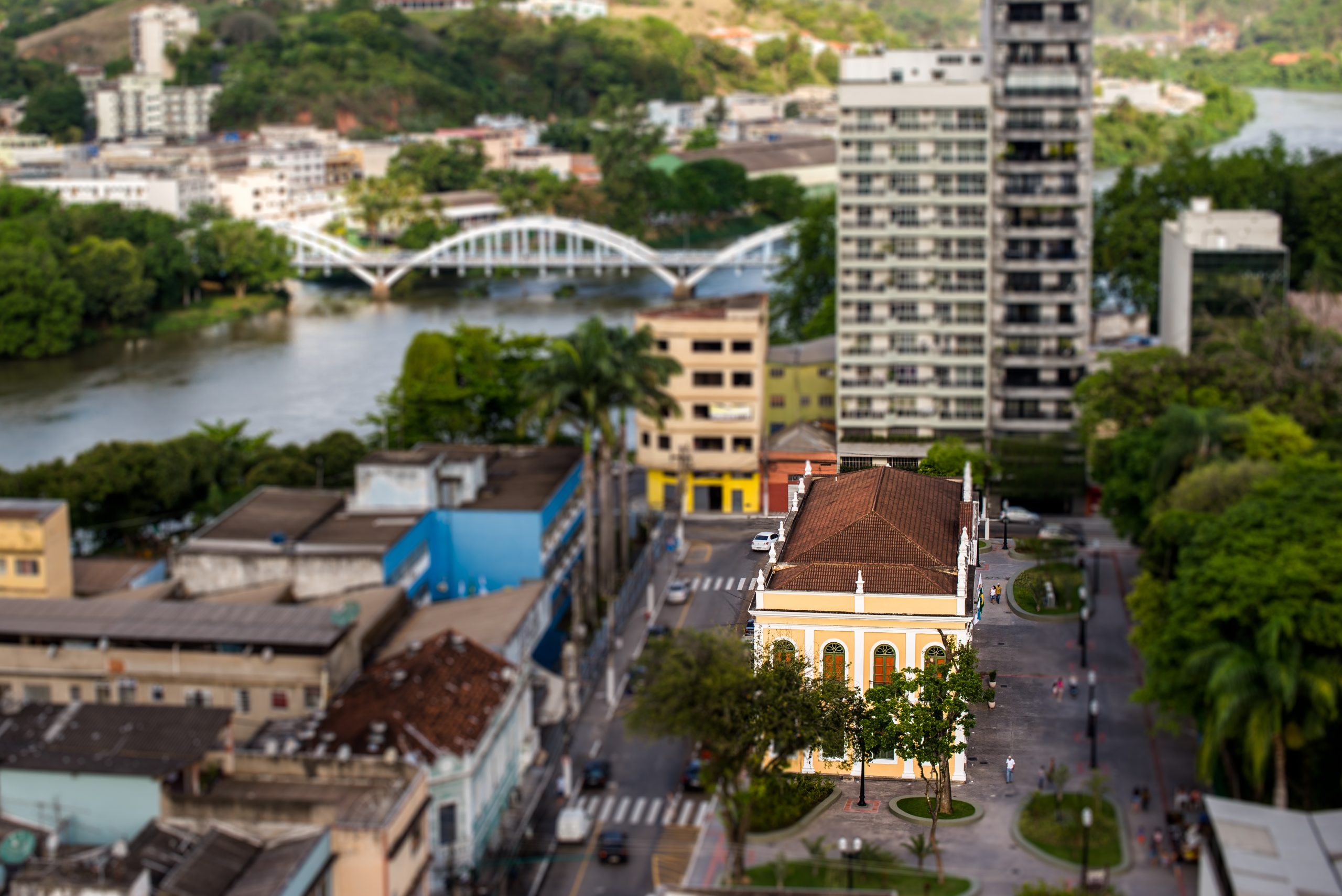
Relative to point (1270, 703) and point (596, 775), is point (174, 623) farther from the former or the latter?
point (1270, 703)

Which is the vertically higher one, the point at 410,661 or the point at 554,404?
the point at 554,404

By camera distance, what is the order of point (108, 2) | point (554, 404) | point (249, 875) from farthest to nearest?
point (108, 2) → point (554, 404) → point (249, 875)

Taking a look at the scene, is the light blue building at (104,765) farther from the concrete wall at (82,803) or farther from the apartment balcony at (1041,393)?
the apartment balcony at (1041,393)

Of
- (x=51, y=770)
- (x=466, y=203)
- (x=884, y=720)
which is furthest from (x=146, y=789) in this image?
(x=466, y=203)

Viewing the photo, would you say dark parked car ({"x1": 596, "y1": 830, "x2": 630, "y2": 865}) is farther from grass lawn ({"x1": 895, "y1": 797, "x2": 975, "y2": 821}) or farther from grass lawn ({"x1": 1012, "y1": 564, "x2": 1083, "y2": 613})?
grass lawn ({"x1": 895, "y1": 797, "x2": 975, "y2": 821})

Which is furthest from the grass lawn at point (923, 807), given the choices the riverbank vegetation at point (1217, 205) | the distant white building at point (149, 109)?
the distant white building at point (149, 109)

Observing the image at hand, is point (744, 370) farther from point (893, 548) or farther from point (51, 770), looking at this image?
point (893, 548)
